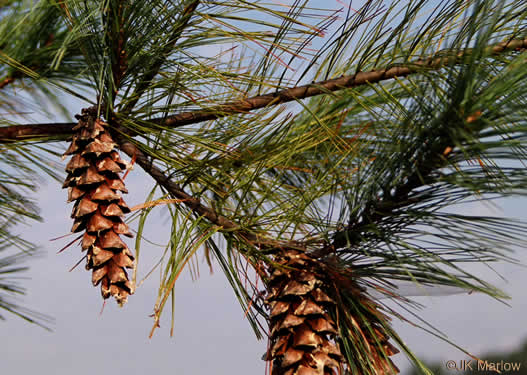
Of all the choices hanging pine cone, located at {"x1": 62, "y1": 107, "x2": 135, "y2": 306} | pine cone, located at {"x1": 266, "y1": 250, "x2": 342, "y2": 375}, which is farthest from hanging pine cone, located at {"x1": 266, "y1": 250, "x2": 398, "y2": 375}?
hanging pine cone, located at {"x1": 62, "y1": 107, "x2": 135, "y2": 306}

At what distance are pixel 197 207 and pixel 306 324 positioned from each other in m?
0.23

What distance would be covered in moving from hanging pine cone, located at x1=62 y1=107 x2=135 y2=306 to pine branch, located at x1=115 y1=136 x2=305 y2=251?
40mm

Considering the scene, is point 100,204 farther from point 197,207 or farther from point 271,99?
point 271,99

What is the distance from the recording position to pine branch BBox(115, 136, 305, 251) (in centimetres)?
68

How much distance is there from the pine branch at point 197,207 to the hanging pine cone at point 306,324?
19mm

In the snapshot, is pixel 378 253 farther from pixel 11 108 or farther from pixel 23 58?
pixel 11 108

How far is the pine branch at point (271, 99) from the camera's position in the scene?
73 centimetres

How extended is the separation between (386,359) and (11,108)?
1291mm

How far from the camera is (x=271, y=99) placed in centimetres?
77

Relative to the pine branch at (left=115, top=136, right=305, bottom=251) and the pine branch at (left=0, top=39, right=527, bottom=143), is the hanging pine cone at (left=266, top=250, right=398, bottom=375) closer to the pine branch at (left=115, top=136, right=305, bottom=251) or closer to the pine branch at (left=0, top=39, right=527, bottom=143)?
the pine branch at (left=115, top=136, right=305, bottom=251)

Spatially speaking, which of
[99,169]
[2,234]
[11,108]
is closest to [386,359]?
[99,169]

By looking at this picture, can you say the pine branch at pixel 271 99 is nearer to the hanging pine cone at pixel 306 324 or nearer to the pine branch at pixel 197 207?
the pine branch at pixel 197 207

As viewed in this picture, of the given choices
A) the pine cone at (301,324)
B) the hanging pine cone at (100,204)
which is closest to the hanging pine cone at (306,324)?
the pine cone at (301,324)

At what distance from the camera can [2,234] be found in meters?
1.19
